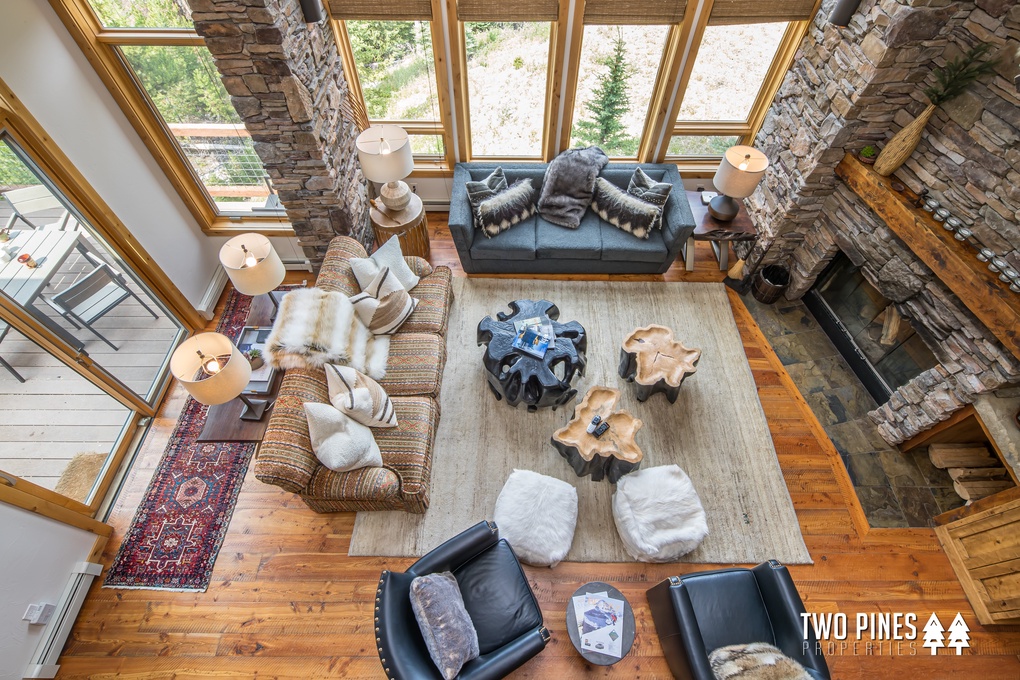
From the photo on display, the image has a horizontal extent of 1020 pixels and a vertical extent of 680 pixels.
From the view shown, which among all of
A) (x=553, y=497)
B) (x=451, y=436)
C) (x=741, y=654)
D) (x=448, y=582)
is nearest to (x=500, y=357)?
(x=451, y=436)

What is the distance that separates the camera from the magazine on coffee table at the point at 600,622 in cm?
267

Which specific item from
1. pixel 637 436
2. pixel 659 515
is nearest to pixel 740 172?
pixel 637 436

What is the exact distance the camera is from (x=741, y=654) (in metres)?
2.47

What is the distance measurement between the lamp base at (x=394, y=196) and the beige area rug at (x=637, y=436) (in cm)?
94

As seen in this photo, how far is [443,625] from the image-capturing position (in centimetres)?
236

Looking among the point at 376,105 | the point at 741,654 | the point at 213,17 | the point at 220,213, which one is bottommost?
the point at 741,654

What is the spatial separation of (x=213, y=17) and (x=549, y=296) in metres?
3.17

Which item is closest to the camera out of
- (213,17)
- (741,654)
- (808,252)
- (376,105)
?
(741,654)

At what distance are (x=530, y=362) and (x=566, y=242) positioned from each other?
4.42 ft

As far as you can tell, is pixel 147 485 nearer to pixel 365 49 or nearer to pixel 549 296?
pixel 549 296

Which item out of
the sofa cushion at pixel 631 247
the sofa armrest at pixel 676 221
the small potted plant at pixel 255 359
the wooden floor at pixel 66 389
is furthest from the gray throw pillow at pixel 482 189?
the wooden floor at pixel 66 389

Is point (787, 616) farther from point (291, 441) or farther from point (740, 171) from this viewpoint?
point (740, 171)

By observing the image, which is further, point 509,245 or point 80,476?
point 509,245

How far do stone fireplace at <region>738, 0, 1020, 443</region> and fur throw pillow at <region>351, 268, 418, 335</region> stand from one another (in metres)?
3.39
